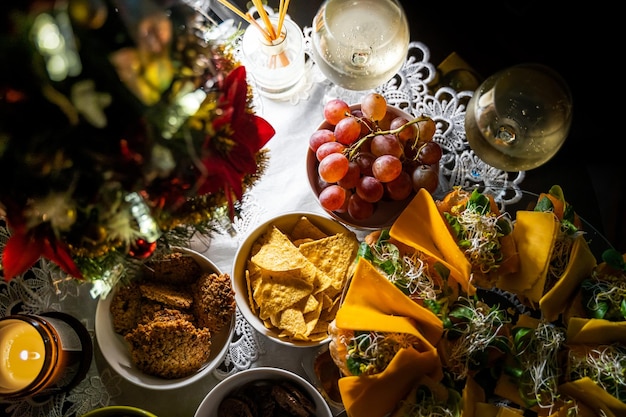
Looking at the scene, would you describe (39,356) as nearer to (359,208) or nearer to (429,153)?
(359,208)

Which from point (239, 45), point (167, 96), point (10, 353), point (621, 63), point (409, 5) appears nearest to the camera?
point (167, 96)

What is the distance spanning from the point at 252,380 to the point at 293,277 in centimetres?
19

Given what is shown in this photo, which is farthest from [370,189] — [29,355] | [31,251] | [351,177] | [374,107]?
[29,355]

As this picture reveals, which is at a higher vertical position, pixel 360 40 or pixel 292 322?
pixel 360 40

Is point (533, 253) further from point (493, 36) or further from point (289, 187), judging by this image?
point (493, 36)

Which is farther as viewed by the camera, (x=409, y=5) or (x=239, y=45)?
(x=409, y=5)

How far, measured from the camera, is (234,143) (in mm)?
668

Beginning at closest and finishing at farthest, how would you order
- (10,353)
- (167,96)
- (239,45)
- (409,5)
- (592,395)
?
(167,96), (592,395), (10,353), (239,45), (409,5)

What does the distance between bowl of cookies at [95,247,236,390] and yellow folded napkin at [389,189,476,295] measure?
33cm

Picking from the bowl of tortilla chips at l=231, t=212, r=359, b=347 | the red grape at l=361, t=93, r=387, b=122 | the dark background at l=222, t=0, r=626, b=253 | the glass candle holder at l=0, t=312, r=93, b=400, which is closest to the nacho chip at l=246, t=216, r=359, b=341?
the bowl of tortilla chips at l=231, t=212, r=359, b=347

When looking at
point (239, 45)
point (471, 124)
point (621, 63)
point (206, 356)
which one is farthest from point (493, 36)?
point (206, 356)

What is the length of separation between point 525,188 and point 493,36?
421 millimetres

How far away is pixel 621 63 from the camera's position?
4.70ft

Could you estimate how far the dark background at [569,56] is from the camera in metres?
1.19
